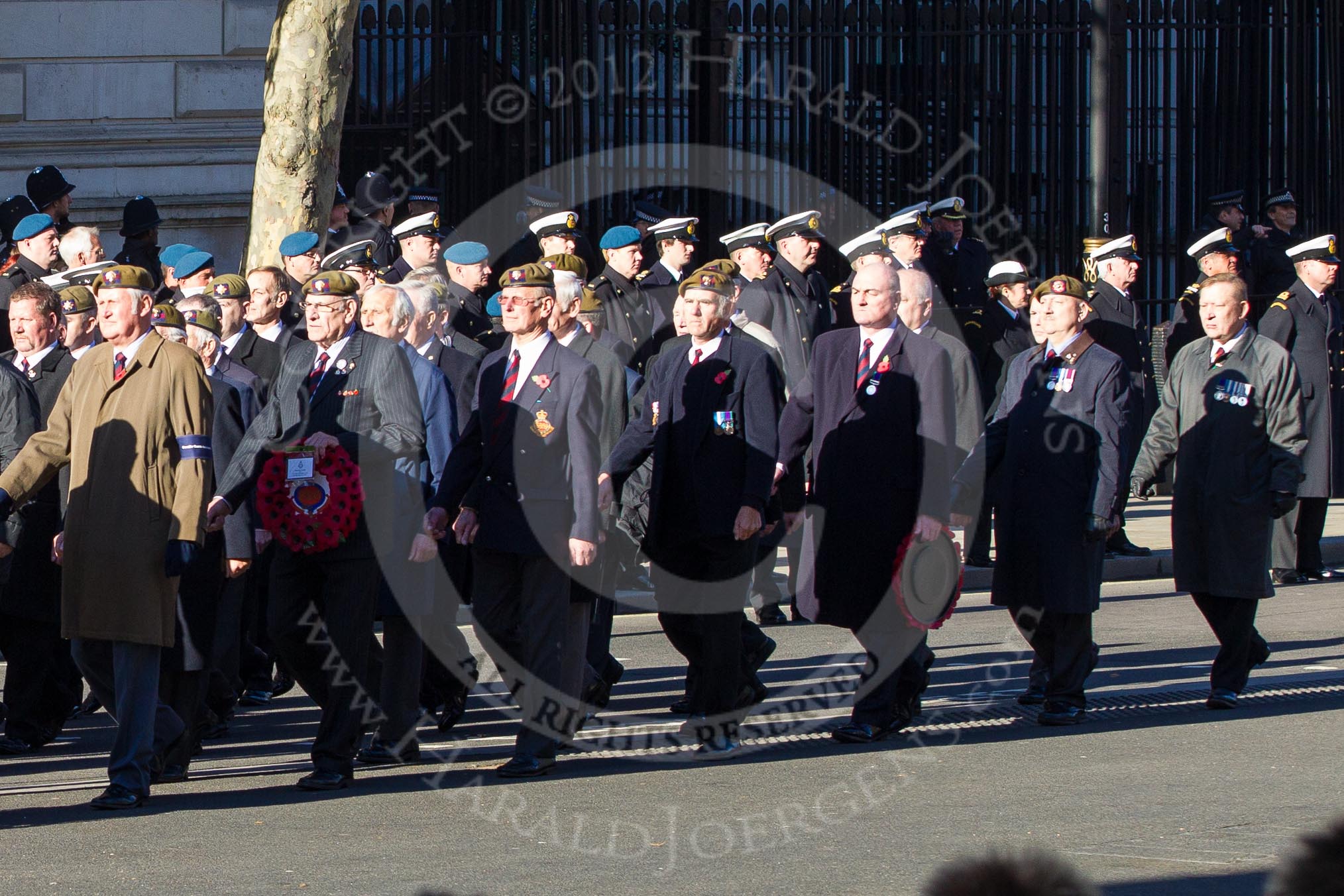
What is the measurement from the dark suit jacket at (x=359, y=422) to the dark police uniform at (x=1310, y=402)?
6.41 metres

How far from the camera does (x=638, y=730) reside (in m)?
7.63

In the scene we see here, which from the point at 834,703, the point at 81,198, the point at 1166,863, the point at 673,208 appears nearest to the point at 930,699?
the point at 834,703

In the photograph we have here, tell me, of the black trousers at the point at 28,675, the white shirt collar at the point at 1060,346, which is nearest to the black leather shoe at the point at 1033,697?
the white shirt collar at the point at 1060,346

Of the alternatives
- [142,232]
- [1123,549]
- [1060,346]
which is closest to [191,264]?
[142,232]

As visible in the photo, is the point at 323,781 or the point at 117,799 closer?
the point at 117,799

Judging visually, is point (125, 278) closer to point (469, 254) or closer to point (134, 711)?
point (134, 711)

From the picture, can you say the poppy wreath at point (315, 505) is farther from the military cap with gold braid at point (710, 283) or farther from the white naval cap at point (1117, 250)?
the white naval cap at point (1117, 250)

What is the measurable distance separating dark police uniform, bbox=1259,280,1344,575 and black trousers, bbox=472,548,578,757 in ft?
19.4

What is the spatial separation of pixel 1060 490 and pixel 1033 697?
91 centimetres

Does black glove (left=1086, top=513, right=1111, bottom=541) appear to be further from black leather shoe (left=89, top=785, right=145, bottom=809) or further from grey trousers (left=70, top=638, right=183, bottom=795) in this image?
black leather shoe (left=89, top=785, right=145, bottom=809)

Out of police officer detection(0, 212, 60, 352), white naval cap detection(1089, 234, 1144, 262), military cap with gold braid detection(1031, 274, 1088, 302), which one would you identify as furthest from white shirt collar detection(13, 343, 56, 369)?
white naval cap detection(1089, 234, 1144, 262)

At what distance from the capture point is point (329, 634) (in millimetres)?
6559

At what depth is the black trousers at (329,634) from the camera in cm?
653

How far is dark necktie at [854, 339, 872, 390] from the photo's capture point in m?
7.40
